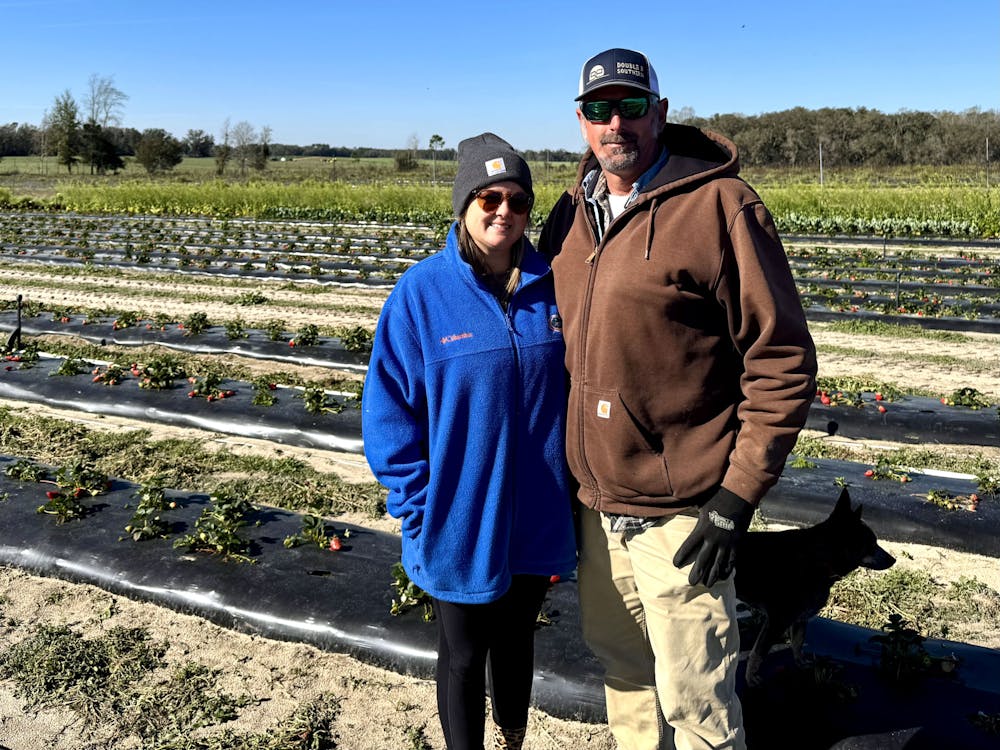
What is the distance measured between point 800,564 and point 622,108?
1677 mm

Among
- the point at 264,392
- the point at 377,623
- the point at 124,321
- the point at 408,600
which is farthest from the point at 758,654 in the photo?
the point at 124,321

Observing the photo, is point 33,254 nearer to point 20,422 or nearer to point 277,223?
point 277,223

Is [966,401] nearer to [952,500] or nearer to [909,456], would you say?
[909,456]

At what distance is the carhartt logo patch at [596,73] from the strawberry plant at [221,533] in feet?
10.4

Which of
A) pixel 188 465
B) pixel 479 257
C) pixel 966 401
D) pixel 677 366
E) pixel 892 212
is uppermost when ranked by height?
pixel 892 212

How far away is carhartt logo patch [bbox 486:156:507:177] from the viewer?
8.05 ft

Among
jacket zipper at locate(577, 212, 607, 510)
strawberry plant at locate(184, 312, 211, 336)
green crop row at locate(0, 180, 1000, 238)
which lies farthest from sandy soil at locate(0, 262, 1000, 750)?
green crop row at locate(0, 180, 1000, 238)

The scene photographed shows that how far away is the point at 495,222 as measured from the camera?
8.20 ft

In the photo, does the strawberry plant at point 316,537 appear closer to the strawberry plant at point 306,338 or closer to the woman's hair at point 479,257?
the woman's hair at point 479,257

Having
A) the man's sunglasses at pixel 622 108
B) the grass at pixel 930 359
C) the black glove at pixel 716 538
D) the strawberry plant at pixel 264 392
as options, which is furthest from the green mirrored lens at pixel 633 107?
the grass at pixel 930 359

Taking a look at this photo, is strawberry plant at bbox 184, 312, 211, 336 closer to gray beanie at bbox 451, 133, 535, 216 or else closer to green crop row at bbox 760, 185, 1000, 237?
gray beanie at bbox 451, 133, 535, 216

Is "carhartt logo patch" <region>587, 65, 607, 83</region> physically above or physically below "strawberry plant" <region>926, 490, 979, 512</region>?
above

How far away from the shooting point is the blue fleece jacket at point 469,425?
97.4 inches

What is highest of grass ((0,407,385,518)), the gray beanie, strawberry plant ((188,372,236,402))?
the gray beanie
